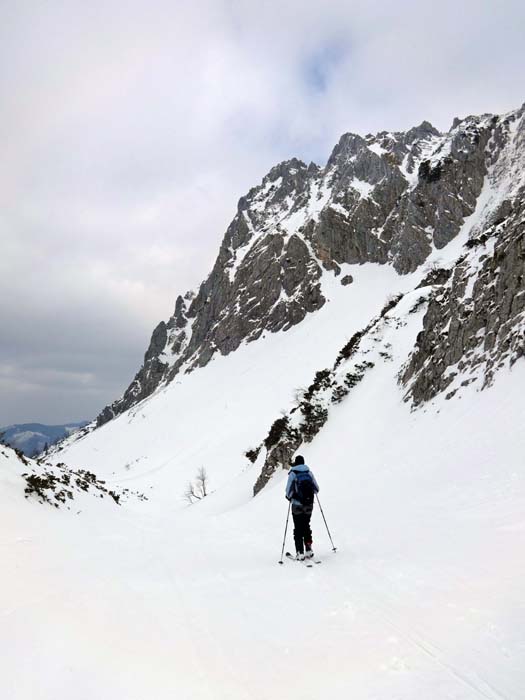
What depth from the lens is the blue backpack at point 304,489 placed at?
971cm

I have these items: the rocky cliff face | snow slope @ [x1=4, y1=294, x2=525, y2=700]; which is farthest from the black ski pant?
the rocky cliff face

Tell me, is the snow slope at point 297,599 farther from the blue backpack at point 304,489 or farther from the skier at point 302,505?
the blue backpack at point 304,489

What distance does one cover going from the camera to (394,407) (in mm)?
22594

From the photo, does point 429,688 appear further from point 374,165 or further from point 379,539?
point 374,165

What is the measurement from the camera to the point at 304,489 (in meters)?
9.81

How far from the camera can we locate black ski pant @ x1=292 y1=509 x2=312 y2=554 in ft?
30.6

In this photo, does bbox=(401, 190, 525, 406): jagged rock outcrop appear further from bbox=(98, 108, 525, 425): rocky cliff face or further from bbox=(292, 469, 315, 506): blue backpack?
bbox=(98, 108, 525, 425): rocky cliff face

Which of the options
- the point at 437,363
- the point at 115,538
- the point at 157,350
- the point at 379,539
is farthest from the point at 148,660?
the point at 157,350

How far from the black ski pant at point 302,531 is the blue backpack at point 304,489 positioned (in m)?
0.25

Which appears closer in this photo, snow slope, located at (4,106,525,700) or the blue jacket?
snow slope, located at (4,106,525,700)

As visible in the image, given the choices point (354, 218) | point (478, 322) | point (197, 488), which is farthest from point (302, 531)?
point (354, 218)

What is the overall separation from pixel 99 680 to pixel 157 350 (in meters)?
167

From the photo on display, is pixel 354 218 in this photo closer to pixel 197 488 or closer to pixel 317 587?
pixel 197 488

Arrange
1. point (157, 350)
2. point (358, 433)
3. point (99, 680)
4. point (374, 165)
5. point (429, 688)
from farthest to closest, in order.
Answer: point (157, 350), point (374, 165), point (358, 433), point (99, 680), point (429, 688)
